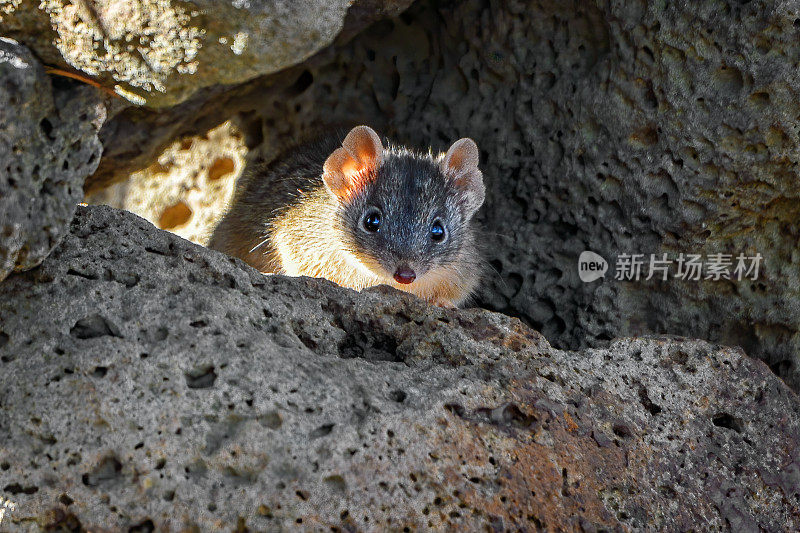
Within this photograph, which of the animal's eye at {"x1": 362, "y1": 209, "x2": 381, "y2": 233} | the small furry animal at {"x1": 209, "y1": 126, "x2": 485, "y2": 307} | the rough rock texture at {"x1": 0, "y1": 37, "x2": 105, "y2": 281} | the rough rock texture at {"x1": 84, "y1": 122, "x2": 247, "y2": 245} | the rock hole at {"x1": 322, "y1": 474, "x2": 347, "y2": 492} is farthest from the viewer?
the rough rock texture at {"x1": 84, "y1": 122, "x2": 247, "y2": 245}

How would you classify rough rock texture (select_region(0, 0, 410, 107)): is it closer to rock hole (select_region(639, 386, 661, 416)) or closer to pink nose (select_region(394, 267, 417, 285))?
pink nose (select_region(394, 267, 417, 285))

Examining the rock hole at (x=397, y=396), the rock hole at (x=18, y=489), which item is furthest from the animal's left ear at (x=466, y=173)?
the rock hole at (x=18, y=489)

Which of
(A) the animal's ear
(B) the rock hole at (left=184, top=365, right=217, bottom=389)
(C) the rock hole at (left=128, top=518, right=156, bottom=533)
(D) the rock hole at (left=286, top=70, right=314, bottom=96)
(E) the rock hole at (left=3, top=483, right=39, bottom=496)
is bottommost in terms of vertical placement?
(E) the rock hole at (left=3, top=483, right=39, bottom=496)

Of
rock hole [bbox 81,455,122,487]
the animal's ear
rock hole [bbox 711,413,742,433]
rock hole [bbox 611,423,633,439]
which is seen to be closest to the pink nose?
the animal's ear

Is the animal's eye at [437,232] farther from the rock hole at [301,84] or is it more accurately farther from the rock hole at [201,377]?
the rock hole at [201,377]

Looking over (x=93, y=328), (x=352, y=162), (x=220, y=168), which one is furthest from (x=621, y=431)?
(x=220, y=168)

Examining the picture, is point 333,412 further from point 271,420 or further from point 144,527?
point 144,527
